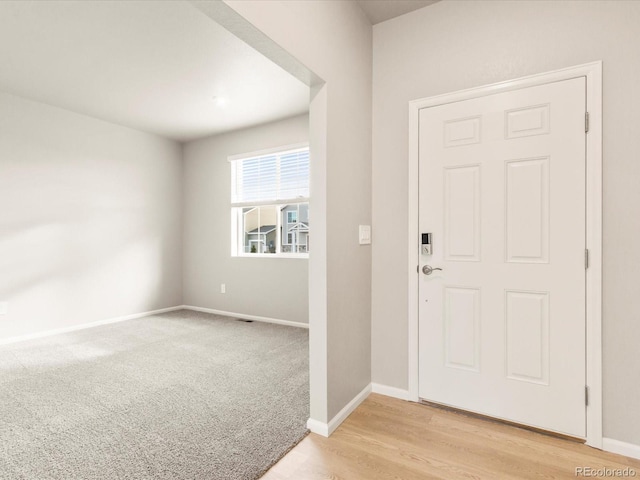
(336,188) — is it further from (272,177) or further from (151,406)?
(272,177)

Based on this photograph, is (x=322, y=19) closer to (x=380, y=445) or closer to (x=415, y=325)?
(x=415, y=325)

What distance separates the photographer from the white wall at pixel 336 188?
1867 mm

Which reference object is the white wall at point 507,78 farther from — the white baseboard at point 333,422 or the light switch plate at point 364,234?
the white baseboard at point 333,422

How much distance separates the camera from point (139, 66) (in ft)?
9.97

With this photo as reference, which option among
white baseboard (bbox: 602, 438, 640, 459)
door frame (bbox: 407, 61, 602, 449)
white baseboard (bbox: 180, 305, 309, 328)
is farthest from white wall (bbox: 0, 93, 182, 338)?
white baseboard (bbox: 602, 438, 640, 459)

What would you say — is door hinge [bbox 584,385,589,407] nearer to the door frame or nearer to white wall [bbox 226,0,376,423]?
the door frame

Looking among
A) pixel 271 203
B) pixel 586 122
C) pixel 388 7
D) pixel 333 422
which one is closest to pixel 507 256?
pixel 586 122

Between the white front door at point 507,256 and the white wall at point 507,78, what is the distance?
0.13 m

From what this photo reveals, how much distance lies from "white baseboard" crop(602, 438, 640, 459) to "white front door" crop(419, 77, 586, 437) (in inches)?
4.1

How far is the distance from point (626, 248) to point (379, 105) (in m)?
1.72

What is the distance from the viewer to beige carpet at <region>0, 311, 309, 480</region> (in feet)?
5.46

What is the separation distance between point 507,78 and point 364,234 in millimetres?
1311

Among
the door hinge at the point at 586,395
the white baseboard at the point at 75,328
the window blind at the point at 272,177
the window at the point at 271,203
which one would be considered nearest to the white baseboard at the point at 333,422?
the door hinge at the point at 586,395

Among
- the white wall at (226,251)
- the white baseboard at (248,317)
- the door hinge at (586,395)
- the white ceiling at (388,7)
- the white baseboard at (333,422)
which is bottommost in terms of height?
the white baseboard at (248,317)
